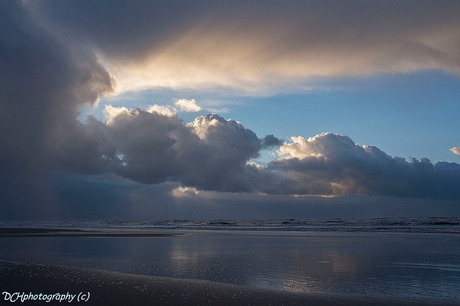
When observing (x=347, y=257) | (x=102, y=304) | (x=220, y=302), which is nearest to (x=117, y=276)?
(x=102, y=304)

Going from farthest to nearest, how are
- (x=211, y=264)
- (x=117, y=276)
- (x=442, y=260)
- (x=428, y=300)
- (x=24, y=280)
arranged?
1. (x=442, y=260)
2. (x=211, y=264)
3. (x=117, y=276)
4. (x=24, y=280)
5. (x=428, y=300)

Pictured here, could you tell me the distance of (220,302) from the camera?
10039 mm

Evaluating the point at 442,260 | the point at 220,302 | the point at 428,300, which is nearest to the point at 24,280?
the point at 220,302

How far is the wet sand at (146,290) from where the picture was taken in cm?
1011

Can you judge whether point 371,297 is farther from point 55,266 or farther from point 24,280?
point 55,266

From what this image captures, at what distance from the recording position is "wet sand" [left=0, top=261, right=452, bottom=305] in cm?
1011

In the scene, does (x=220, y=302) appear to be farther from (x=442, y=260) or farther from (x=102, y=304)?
(x=442, y=260)

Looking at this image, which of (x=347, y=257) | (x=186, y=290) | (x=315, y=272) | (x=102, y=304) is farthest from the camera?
(x=347, y=257)

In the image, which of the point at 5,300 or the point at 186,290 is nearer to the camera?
the point at 5,300

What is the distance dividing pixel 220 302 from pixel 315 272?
6.52 m

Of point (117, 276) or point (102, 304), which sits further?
point (117, 276)

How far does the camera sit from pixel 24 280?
1295 cm

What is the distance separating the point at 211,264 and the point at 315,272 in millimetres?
5223

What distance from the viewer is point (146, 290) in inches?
448
